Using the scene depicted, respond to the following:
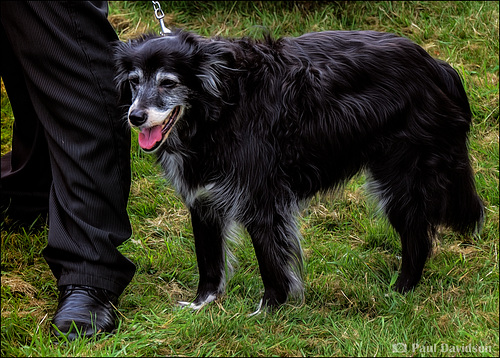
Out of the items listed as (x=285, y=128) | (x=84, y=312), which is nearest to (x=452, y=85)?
(x=285, y=128)

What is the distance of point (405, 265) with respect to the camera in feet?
11.0

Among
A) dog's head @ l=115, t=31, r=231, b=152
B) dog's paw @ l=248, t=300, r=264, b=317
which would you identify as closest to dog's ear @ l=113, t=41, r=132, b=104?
dog's head @ l=115, t=31, r=231, b=152

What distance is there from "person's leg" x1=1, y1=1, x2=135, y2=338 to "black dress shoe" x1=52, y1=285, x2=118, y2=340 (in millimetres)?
37

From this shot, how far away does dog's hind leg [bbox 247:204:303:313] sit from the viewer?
300cm

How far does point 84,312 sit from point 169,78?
42.0 inches

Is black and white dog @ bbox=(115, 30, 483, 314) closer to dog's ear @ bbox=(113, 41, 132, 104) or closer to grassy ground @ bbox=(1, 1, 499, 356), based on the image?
dog's ear @ bbox=(113, 41, 132, 104)


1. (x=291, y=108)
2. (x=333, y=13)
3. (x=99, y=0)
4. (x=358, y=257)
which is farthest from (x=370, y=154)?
(x=333, y=13)

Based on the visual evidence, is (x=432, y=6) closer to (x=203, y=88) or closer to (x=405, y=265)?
(x=405, y=265)

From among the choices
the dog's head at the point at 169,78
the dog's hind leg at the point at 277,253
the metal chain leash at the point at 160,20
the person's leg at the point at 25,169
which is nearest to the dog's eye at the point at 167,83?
the dog's head at the point at 169,78

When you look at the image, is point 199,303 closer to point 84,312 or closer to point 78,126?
point 84,312

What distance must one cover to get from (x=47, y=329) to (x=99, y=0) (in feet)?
4.94

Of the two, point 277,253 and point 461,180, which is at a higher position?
point 461,180

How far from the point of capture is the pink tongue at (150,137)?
279cm

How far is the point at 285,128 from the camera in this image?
2.93 m
